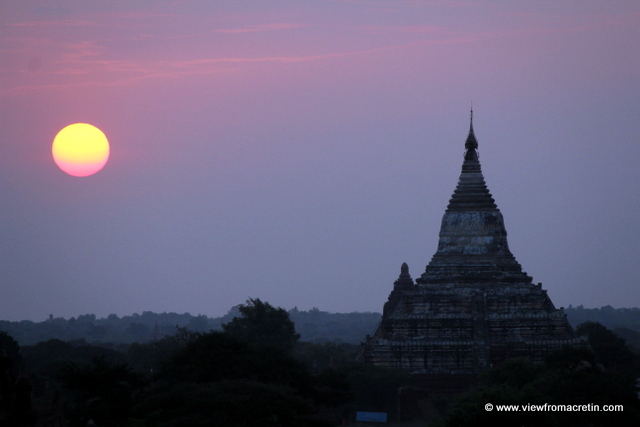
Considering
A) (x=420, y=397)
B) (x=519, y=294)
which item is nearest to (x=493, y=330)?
(x=519, y=294)

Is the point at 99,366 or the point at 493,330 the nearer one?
the point at 99,366

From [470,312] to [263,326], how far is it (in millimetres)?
12290

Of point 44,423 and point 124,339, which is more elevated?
point 124,339

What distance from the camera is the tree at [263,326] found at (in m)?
70.1

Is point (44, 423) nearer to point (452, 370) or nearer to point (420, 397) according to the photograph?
point (420, 397)

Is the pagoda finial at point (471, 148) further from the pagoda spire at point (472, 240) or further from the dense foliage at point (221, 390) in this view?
the dense foliage at point (221, 390)

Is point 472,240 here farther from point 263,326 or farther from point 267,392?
point 267,392

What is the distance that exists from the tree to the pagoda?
19.0 ft

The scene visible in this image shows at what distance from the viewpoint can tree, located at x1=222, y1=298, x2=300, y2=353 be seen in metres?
70.1

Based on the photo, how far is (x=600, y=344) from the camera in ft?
230

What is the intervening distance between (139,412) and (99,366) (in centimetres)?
396

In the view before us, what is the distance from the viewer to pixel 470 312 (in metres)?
62.4

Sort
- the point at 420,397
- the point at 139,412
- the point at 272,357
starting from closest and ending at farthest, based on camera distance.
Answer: the point at 139,412
the point at 272,357
the point at 420,397

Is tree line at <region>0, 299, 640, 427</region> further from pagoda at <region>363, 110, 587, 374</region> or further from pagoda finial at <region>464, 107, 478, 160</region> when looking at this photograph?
pagoda finial at <region>464, 107, 478, 160</region>
